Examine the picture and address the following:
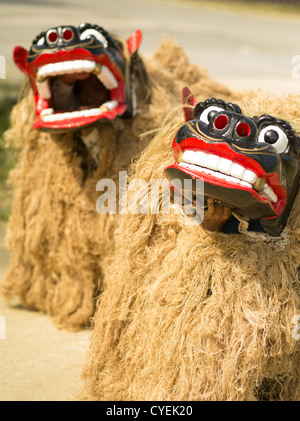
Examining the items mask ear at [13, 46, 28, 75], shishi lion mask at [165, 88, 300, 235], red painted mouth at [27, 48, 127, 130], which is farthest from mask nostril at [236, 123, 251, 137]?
mask ear at [13, 46, 28, 75]

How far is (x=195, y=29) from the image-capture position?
8180 millimetres

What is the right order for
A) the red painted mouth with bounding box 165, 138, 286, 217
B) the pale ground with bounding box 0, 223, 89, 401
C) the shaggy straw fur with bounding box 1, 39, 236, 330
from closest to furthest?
the red painted mouth with bounding box 165, 138, 286, 217
the pale ground with bounding box 0, 223, 89, 401
the shaggy straw fur with bounding box 1, 39, 236, 330

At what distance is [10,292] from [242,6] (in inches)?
355

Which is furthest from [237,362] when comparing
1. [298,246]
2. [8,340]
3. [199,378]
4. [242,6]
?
[242,6]

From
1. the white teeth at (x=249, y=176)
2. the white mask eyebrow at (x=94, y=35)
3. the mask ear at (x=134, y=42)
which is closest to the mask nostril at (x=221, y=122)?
the white teeth at (x=249, y=176)

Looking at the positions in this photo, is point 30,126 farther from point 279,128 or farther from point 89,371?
point 279,128

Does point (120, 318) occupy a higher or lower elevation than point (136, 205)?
lower

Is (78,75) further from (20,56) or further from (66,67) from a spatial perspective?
(20,56)

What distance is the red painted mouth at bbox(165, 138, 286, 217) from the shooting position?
1.35 metres

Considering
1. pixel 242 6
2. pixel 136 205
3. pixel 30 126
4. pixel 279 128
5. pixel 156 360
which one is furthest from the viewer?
pixel 242 6

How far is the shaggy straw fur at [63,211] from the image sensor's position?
7.37ft

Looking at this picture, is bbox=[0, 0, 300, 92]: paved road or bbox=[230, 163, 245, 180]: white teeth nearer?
bbox=[230, 163, 245, 180]: white teeth

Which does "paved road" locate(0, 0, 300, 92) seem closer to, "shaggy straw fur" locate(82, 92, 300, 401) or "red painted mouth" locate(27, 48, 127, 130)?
"red painted mouth" locate(27, 48, 127, 130)
